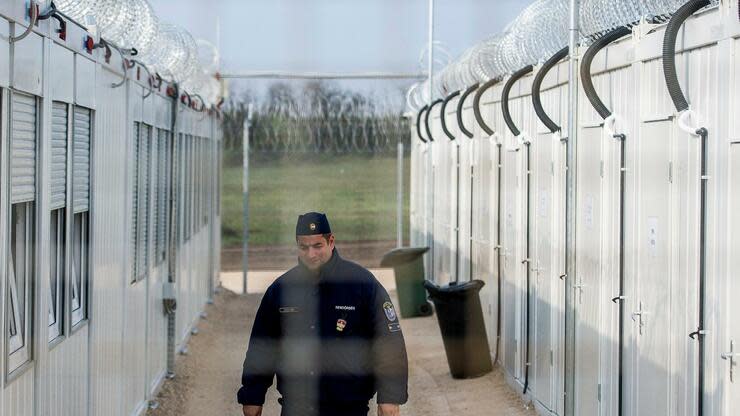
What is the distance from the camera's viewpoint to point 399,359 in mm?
4484

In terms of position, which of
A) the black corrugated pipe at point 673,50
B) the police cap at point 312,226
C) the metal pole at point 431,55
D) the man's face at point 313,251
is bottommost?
the man's face at point 313,251

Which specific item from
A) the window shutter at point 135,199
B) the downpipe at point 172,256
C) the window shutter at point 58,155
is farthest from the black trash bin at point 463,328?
the window shutter at point 58,155

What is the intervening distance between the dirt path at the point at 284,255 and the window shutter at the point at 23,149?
1265 centimetres

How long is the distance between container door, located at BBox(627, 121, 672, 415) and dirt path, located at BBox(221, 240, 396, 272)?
12059mm

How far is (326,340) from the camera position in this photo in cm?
448

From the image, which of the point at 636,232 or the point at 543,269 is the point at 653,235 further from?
the point at 543,269

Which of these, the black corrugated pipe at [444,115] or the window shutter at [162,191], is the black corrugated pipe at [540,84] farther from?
the black corrugated pipe at [444,115]

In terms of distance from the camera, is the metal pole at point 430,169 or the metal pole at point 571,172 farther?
the metal pole at point 430,169

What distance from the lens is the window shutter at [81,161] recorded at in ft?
17.4

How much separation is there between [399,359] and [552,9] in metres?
3.38

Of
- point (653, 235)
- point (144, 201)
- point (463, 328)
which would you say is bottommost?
point (463, 328)

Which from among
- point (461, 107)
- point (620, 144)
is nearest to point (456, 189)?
point (461, 107)

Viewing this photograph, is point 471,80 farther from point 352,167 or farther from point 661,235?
point 352,167

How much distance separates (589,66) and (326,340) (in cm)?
191
